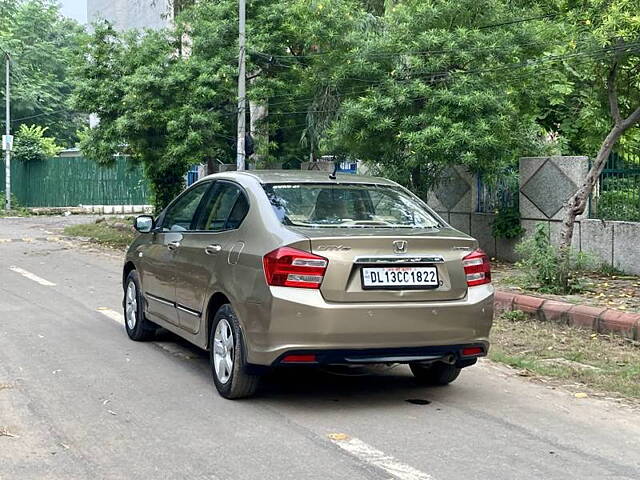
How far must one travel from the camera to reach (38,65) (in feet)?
160

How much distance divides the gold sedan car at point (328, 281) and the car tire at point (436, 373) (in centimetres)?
1

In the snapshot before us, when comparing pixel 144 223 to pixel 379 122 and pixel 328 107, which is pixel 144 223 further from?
pixel 328 107

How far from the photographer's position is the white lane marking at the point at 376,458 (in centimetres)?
466

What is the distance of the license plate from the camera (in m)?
5.77

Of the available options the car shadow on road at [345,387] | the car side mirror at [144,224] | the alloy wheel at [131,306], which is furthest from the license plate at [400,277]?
the alloy wheel at [131,306]

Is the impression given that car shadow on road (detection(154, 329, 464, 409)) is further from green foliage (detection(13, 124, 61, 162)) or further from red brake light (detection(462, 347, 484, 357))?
green foliage (detection(13, 124, 61, 162))

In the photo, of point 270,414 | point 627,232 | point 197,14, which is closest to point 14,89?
point 197,14

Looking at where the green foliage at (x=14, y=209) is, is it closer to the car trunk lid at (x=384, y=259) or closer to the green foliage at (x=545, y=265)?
the green foliage at (x=545, y=265)

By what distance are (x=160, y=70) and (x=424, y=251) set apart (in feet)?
45.4

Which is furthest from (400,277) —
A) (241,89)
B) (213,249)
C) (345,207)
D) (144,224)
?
(241,89)

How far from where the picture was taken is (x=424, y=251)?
5.95m

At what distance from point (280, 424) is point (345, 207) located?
5.75 ft

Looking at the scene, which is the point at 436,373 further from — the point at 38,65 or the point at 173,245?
the point at 38,65

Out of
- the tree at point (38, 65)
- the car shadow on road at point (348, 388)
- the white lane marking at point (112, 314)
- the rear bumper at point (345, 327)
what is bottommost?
the car shadow on road at point (348, 388)
